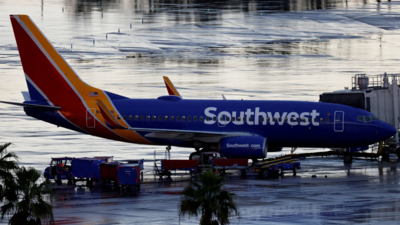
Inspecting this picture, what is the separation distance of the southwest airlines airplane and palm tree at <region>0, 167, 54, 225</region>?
20605mm

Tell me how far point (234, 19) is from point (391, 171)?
90484 millimetres

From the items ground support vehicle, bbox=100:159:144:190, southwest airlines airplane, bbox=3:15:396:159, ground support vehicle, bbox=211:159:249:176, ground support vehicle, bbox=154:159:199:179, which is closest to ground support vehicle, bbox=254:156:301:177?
ground support vehicle, bbox=211:159:249:176

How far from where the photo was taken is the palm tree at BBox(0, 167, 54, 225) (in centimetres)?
2711

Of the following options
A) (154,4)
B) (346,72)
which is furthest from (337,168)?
(154,4)

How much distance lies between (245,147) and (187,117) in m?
5.20

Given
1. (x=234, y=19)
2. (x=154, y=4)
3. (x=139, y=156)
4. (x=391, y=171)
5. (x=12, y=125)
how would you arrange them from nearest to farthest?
1. (x=391, y=171)
2. (x=139, y=156)
3. (x=12, y=125)
4. (x=234, y=19)
5. (x=154, y=4)

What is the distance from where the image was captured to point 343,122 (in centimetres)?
4997

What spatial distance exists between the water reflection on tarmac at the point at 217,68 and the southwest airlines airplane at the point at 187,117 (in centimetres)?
229

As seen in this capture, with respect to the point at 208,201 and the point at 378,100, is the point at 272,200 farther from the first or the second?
the point at 378,100

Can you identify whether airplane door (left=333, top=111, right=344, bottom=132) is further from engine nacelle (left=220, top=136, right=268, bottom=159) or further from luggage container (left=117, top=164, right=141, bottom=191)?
luggage container (left=117, top=164, right=141, bottom=191)

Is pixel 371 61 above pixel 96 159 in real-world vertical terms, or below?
above

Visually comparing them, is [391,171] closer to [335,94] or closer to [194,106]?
[335,94]

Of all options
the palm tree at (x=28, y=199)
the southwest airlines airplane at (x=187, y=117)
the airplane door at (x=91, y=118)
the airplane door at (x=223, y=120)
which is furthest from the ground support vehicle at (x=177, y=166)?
the palm tree at (x=28, y=199)

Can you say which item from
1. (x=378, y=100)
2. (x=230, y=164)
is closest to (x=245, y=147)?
(x=230, y=164)
